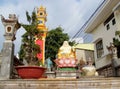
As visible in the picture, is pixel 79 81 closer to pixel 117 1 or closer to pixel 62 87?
pixel 62 87

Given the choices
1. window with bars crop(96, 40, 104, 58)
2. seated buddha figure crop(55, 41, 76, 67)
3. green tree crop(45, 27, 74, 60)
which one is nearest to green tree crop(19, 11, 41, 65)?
seated buddha figure crop(55, 41, 76, 67)

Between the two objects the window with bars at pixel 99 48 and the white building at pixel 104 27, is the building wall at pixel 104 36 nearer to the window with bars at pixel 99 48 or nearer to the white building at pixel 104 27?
the white building at pixel 104 27

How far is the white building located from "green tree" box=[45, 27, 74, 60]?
3984mm

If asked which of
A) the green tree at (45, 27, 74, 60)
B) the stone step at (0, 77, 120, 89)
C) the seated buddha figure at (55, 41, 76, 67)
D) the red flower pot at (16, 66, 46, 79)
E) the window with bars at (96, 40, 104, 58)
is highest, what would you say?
the green tree at (45, 27, 74, 60)

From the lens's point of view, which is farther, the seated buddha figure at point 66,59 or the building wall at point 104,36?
the building wall at point 104,36

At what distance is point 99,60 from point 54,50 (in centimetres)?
576

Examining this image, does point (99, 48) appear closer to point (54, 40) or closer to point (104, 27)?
point (104, 27)

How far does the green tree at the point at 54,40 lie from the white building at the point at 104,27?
13.1 feet

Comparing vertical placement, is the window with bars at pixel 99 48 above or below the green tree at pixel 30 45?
above

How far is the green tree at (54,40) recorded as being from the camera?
65.6ft

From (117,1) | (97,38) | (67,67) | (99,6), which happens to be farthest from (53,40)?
(67,67)

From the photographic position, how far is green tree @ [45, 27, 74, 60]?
19984mm

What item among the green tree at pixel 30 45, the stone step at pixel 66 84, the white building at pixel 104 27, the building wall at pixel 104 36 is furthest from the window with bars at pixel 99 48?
the stone step at pixel 66 84

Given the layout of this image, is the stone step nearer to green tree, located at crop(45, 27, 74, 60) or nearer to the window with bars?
the window with bars
